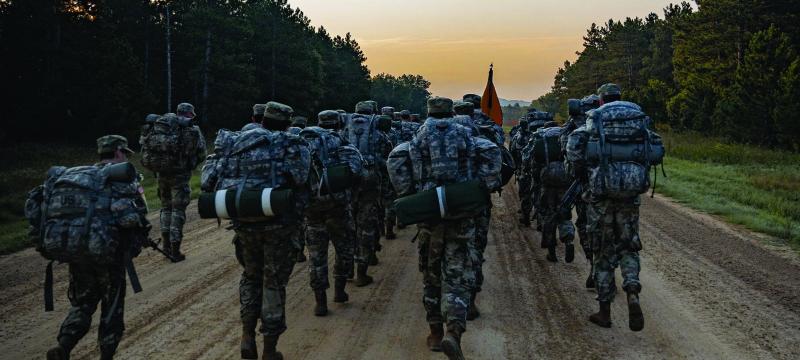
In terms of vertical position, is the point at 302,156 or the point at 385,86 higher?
the point at 385,86

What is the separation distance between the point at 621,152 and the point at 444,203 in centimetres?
238

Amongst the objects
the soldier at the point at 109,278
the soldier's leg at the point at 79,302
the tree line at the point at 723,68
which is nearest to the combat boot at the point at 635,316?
the soldier at the point at 109,278

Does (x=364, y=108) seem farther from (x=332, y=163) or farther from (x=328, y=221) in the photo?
(x=328, y=221)

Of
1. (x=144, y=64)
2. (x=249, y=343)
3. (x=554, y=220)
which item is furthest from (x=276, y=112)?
(x=144, y=64)

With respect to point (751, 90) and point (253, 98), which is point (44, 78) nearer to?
point (253, 98)

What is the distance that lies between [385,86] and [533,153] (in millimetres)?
122101

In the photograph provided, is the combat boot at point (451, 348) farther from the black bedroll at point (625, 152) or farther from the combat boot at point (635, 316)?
the black bedroll at point (625, 152)

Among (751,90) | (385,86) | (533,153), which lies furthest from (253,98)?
(385,86)

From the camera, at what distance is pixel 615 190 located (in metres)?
5.94

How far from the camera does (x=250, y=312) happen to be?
5.23 metres

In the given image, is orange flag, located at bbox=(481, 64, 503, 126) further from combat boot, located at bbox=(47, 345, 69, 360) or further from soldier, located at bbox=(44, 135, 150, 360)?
combat boot, located at bbox=(47, 345, 69, 360)

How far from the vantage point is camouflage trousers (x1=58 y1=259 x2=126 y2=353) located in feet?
15.4

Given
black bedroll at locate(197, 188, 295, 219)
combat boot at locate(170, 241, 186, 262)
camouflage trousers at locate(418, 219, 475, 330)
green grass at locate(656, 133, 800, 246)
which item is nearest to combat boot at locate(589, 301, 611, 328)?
camouflage trousers at locate(418, 219, 475, 330)

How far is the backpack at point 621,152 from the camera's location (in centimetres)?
593
